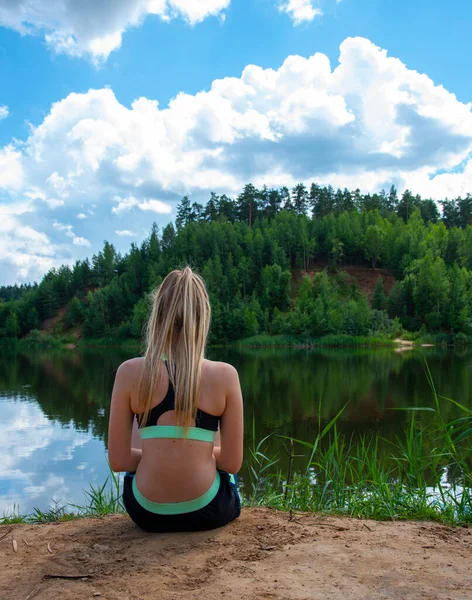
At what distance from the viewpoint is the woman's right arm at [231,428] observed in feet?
8.77

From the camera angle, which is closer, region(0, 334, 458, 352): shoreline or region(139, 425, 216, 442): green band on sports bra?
region(139, 425, 216, 442): green band on sports bra

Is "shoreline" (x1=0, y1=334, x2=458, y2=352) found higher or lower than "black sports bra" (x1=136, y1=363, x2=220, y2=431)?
lower

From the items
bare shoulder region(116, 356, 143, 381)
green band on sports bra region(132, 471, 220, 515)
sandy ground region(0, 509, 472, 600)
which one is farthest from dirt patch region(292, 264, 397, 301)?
bare shoulder region(116, 356, 143, 381)

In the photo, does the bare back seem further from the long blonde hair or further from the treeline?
the treeline

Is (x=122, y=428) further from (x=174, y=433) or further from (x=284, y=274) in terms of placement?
(x=284, y=274)

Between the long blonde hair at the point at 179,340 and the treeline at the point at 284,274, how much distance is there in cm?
5257

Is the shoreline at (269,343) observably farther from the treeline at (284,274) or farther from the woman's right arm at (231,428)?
the woman's right arm at (231,428)

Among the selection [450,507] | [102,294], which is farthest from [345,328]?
[450,507]

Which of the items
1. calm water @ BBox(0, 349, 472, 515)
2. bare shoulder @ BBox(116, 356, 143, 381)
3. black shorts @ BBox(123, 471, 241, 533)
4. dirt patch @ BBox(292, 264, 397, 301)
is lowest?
calm water @ BBox(0, 349, 472, 515)

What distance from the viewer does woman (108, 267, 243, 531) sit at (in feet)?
8.55

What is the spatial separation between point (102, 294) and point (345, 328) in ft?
110

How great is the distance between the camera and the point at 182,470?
262 centimetres

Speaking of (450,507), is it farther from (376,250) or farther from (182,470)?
(376,250)

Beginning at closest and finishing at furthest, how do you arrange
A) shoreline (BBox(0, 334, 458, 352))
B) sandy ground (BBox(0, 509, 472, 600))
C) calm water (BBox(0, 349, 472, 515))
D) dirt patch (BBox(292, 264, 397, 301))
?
sandy ground (BBox(0, 509, 472, 600)) → calm water (BBox(0, 349, 472, 515)) → shoreline (BBox(0, 334, 458, 352)) → dirt patch (BBox(292, 264, 397, 301))
